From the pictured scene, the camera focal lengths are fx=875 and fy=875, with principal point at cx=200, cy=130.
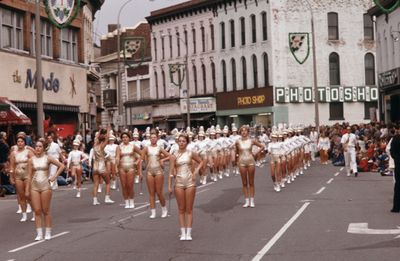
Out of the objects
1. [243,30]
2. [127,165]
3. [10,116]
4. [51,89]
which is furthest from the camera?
[243,30]

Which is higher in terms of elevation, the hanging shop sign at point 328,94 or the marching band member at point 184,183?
the hanging shop sign at point 328,94

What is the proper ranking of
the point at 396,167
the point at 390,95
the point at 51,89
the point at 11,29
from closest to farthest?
the point at 396,167 → the point at 11,29 → the point at 51,89 → the point at 390,95

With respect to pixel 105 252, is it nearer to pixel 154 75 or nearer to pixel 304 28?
pixel 304 28

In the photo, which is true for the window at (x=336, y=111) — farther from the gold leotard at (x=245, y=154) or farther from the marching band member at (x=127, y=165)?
the marching band member at (x=127, y=165)

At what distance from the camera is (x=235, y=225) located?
17172 mm

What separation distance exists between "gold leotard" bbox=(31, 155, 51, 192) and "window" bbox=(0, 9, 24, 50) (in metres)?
26.5

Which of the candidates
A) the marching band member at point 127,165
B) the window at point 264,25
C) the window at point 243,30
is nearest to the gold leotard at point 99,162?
the marching band member at point 127,165

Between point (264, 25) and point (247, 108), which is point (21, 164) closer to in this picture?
point (264, 25)

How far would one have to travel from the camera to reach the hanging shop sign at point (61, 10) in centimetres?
3092

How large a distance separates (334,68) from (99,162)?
47.8 metres

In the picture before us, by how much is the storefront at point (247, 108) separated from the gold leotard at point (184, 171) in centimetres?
5192

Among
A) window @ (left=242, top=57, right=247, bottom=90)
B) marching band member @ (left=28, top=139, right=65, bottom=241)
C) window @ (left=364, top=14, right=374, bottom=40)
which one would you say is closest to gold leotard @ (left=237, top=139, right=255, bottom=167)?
marching band member @ (left=28, top=139, right=65, bottom=241)

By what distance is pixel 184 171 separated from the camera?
15.5m

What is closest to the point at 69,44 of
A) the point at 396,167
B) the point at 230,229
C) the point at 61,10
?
the point at 61,10
